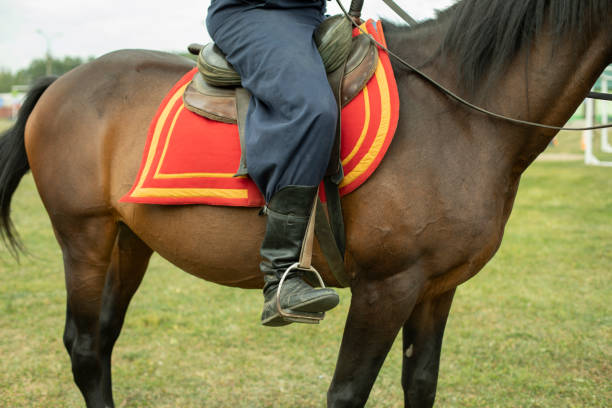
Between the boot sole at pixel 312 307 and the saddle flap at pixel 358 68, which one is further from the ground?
the saddle flap at pixel 358 68

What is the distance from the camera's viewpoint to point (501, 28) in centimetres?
220

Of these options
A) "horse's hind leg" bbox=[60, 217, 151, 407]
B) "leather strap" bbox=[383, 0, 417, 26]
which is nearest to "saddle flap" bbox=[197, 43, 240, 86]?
"leather strap" bbox=[383, 0, 417, 26]

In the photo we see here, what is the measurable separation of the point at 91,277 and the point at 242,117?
1.36 m

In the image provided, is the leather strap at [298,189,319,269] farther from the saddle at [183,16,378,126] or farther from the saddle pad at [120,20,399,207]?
the saddle at [183,16,378,126]

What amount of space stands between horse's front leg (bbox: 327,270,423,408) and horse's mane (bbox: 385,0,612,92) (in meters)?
0.84

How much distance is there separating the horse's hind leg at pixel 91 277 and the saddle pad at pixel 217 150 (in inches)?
20.4

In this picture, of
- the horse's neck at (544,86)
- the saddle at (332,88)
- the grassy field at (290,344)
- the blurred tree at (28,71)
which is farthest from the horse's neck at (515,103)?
the blurred tree at (28,71)

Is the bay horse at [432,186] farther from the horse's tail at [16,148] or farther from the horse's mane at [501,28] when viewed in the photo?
the horse's tail at [16,148]

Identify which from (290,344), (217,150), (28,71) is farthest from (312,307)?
(28,71)

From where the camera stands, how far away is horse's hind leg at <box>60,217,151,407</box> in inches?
119

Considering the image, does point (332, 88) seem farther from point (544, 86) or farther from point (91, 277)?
point (91, 277)

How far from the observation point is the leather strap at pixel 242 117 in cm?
235

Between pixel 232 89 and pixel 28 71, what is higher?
pixel 232 89

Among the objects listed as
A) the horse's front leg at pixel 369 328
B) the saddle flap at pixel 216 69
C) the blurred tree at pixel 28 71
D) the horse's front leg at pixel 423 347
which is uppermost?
the saddle flap at pixel 216 69
